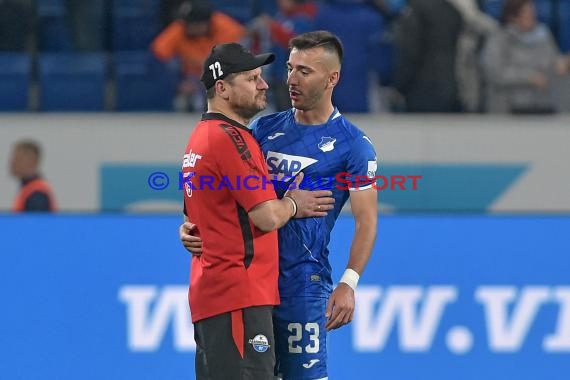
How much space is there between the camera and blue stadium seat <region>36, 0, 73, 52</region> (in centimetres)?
1049

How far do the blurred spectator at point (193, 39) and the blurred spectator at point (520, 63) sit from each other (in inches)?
82.7

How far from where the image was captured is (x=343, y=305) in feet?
18.7

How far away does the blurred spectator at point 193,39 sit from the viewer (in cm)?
984

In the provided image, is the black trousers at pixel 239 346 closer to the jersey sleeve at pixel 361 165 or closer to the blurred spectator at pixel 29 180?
the jersey sleeve at pixel 361 165

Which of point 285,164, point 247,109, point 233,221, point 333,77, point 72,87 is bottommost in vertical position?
point 233,221

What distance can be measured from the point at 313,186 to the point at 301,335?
2.34 feet

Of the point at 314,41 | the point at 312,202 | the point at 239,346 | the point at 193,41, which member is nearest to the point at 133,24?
the point at 193,41

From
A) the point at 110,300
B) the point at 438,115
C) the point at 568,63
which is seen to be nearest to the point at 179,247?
the point at 110,300

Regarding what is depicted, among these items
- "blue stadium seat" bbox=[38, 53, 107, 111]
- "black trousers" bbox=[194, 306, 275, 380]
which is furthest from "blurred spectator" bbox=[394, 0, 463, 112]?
"black trousers" bbox=[194, 306, 275, 380]

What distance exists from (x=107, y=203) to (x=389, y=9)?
2.88 meters

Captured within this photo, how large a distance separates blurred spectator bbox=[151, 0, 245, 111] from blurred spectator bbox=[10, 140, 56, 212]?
50.5 inches

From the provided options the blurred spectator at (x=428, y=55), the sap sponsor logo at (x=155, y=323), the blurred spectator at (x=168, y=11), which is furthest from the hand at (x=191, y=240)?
the blurred spectator at (x=168, y=11)

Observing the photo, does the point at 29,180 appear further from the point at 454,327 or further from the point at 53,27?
the point at 454,327

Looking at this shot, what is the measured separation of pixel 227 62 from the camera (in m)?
5.57
